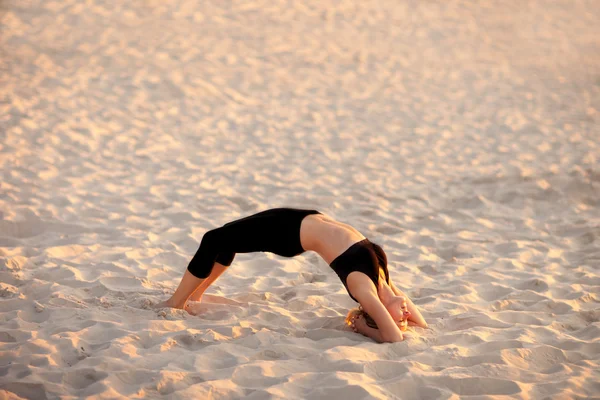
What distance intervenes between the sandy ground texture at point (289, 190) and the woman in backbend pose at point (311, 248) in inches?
5.4

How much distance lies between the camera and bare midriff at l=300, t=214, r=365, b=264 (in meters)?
3.78

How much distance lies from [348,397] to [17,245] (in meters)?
2.89

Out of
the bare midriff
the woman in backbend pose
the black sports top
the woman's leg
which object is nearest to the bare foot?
the woman in backbend pose

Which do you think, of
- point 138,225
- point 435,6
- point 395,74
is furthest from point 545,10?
point 138,225

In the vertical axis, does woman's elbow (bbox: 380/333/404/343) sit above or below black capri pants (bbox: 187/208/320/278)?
below

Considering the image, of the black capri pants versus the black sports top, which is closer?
the black sports top

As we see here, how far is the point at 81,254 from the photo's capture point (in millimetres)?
4727

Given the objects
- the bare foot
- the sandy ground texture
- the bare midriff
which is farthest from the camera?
the bare foot

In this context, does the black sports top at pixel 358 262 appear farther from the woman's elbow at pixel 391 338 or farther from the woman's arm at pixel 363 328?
the woman's elbow at pixel 391 338

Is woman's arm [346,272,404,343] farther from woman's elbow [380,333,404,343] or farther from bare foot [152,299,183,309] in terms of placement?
bare foot [152,299,183,309]

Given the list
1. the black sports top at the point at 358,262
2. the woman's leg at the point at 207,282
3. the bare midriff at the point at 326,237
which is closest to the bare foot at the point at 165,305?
the woman's leg at the point at 207,282

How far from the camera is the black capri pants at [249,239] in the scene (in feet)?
12.6

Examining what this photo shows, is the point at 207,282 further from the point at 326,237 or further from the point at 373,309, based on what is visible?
the point at 373,309

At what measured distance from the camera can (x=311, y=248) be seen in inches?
153
